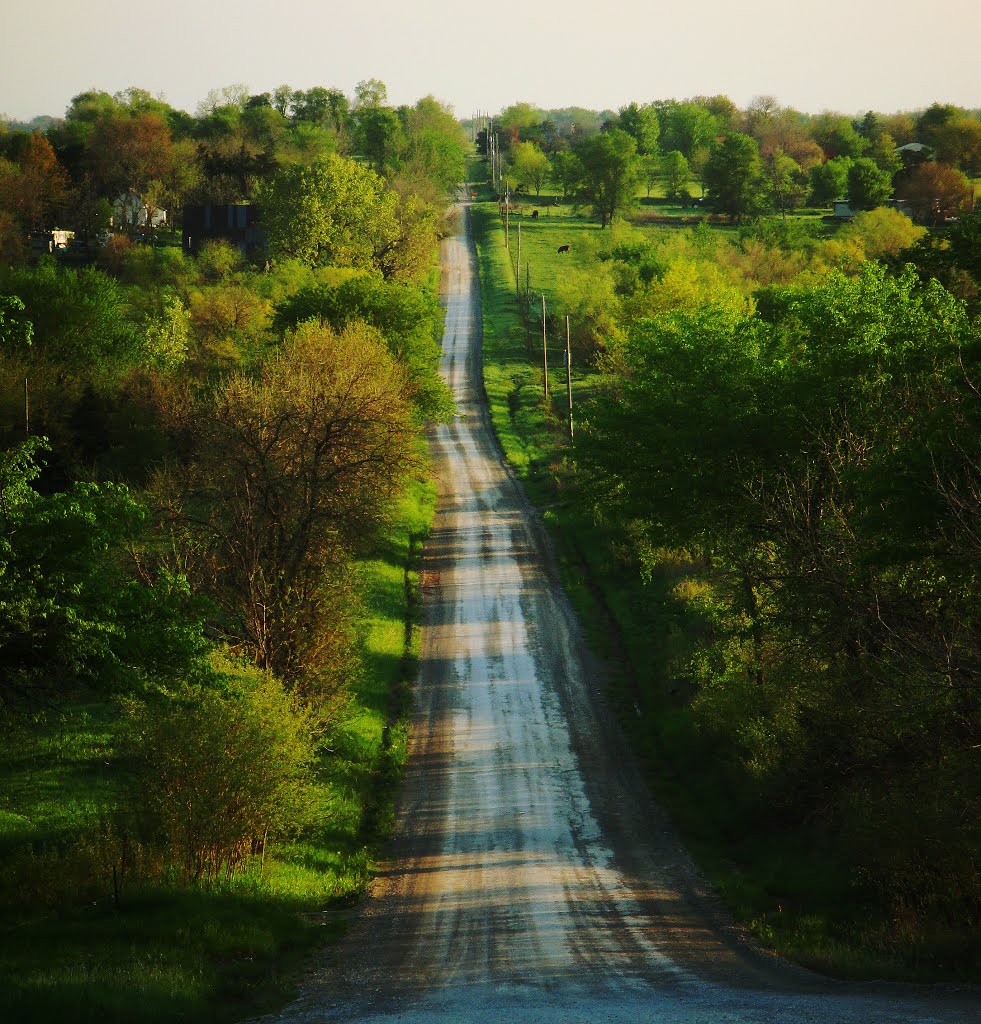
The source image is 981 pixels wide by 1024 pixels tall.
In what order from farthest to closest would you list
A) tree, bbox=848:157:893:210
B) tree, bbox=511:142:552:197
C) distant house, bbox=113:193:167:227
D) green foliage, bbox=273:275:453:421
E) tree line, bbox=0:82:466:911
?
1. tree, bbox=511:142:552:197
2. tree, bbox=848:157:893:210
3. distant house, bbox=113:193:167:227
4. green foliage, bbox=273:275:453:421
5. tree line, bbox=0:82:466:911

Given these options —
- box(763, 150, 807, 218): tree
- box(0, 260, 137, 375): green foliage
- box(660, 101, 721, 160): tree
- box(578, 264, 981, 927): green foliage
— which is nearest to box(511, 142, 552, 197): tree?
box(660, 101, 721, 160): tree

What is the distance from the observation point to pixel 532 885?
862 inches

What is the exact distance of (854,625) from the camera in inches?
801

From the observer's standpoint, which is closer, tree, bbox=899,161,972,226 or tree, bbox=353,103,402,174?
tree, bbox=899,161,972,226

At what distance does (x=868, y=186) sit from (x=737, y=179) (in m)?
14.1

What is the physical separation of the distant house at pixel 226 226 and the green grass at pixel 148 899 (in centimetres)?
8378

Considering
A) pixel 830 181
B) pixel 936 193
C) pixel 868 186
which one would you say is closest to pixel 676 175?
pixel 830 181

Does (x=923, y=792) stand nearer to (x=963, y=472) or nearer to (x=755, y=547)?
(x=963, y=472)

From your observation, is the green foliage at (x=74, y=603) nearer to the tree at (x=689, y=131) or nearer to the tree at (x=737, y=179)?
the tree at (x=737, y=179)

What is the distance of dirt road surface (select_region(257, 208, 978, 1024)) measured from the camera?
48.9ft

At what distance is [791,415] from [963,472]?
9391mm

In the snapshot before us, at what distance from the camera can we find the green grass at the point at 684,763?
17.6m

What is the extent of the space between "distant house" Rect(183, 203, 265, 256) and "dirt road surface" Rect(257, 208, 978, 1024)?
74.3m

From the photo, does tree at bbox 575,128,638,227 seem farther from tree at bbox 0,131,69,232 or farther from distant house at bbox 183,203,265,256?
tree at bbox 0,131,69,232
